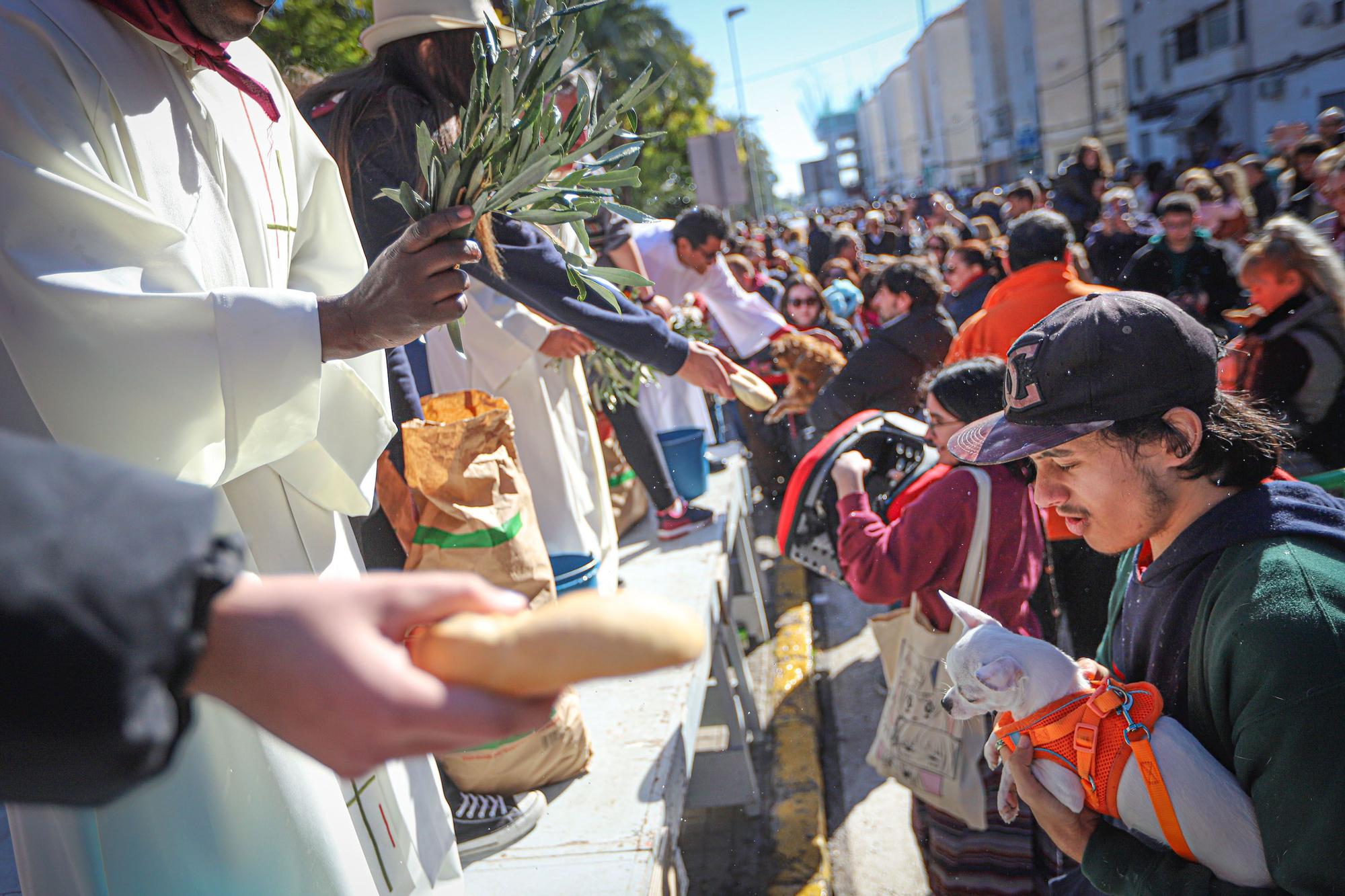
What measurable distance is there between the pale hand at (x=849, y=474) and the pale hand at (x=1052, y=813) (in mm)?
1278

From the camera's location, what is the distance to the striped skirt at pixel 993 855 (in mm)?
2514

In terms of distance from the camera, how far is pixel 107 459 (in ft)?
1.80

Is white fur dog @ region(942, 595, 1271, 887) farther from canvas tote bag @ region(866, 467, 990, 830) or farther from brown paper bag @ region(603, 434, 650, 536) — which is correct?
brown paper bag @ region(603, 434, 650, 536)

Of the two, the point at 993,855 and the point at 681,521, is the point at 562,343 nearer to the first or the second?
the point at 681,521

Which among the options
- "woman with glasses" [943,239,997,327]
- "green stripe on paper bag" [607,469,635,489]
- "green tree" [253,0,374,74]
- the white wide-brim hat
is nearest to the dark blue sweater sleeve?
the white wide-brim hat

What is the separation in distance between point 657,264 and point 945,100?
57826 mm

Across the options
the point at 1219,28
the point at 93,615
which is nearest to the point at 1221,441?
the point at 93,615

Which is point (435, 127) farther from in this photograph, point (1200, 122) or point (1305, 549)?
point (1200, 122)

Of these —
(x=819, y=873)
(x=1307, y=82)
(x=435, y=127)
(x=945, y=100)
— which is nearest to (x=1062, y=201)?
(x=819, y=873)

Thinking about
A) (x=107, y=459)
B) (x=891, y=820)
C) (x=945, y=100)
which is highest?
(x=945, y=100)

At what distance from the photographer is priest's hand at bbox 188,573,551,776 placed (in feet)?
1.67

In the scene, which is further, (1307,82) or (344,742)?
(1307,82)

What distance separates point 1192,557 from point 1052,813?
1.74 ft

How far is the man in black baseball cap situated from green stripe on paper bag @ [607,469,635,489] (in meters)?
2.91
